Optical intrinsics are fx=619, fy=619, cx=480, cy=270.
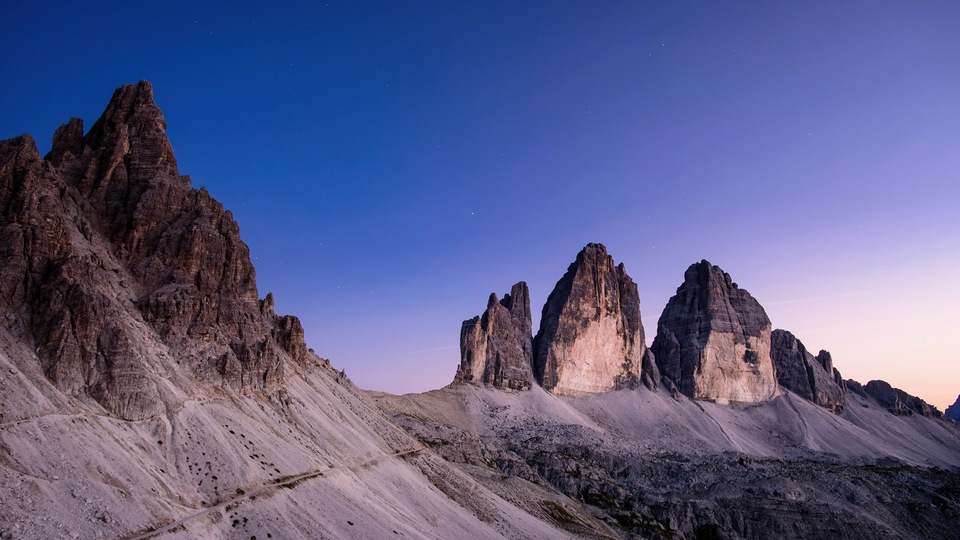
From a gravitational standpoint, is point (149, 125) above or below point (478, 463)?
above

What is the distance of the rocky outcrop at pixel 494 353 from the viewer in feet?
580

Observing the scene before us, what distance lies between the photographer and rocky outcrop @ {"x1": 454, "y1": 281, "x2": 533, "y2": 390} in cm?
17688

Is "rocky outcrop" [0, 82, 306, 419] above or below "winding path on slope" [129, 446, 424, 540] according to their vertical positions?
above

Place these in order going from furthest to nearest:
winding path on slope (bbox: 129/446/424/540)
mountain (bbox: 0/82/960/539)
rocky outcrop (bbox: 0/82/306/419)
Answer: rocky outcrop (bbox: 0/82/306/419) → mountain (bbox: 0/82/960/539) → winding path on slope (bbox: 129/446/424/540)

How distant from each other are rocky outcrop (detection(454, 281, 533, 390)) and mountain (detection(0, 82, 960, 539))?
2621 cm

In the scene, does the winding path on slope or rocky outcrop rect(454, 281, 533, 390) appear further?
rocky outcrop rect(454, 281, 533, 390)

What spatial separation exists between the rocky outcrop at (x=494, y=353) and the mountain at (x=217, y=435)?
26.2 meters

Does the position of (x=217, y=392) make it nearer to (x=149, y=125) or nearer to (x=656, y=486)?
(x=149, y=125)

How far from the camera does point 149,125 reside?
88.7 meters

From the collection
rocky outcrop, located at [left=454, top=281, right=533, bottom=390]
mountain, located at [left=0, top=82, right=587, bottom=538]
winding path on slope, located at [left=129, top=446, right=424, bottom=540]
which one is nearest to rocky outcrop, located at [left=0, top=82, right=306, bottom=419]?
mountain, located at [left=0, top=82, right=587, bottom=538]

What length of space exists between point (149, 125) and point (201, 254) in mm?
22391

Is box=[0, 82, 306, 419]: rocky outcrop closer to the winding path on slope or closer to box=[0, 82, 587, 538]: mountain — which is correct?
box=[0, 82, 587, 538]: mountain

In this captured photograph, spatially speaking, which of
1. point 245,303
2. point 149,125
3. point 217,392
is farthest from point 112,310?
point 149,125

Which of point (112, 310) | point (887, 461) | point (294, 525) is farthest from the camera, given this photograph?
point (887, 461)
